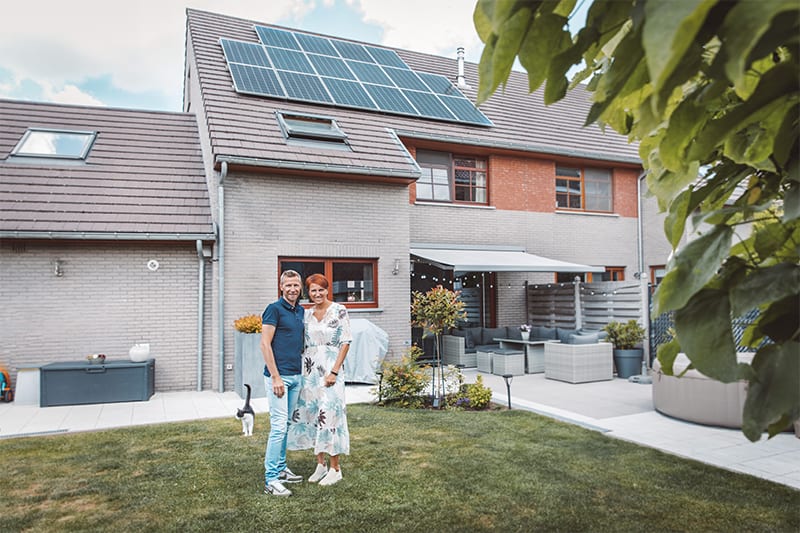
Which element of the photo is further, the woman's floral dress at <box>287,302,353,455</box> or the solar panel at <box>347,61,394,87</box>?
the solar panel at <box>347,61,394,87</box>

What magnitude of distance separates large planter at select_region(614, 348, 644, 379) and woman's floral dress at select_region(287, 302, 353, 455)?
28.2ft

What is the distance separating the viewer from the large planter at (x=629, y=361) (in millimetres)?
12484

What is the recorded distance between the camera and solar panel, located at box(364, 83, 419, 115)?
1475 cm

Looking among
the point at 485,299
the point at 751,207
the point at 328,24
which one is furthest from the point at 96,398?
the point at 328,24

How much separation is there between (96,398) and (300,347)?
6.26 m

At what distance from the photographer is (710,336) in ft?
2.72

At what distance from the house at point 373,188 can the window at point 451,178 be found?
39 mm

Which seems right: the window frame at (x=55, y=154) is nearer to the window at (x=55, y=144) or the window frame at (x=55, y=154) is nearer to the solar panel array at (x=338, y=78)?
the window at (x=55, y=144)

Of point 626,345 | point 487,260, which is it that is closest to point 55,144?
point 487,260

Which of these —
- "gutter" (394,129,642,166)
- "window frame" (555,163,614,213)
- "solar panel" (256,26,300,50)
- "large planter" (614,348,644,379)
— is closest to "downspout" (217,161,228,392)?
"gutter" (394,129,642,166)

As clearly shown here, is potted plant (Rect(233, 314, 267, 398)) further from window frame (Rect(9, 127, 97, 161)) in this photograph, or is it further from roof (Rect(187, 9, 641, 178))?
window frame (Rect(9, 127, 97, 161))

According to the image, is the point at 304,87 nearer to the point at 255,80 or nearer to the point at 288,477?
the point at 255,80

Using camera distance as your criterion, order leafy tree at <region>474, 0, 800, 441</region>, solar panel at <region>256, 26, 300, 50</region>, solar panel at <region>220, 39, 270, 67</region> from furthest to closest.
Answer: solar panel at <region>256, 26, 300, 50</region> → solar panel at <region>220, 39, 270, 67</region> → leafy tree at <region>474, 0, 800, 441</region>

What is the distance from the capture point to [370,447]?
7.00 metres
